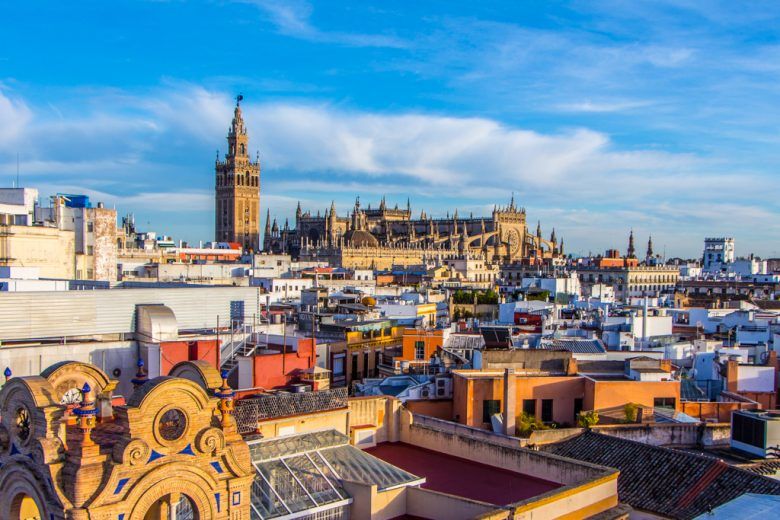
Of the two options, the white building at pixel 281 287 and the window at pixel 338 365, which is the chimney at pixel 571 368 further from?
the white building at pixel 281 287

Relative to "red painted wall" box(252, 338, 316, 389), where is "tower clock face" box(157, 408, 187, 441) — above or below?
above

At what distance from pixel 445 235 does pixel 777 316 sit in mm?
71817

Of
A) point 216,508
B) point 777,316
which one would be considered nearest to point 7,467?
point 216,508

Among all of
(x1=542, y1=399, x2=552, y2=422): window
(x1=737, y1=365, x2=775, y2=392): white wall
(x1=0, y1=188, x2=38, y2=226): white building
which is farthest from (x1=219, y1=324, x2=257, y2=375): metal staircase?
(x1=0, y1=188, x2=38, y2=226): white building

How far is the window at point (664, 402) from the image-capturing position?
17141 mm

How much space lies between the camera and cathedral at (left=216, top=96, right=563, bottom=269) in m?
94.5

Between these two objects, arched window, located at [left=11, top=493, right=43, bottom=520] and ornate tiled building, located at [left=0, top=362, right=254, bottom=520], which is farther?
arched window, located at [left=11, top=493, right=43, bottom=520]

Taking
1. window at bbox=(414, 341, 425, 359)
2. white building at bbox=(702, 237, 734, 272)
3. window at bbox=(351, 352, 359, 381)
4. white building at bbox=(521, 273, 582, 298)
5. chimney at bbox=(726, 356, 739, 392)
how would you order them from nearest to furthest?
chimney at bbox=(726, 356, 739, 392)
window at bbox=(414, 341, 425, 359)
window at bbox=(351, 352, 359, 381)
white building at bbox=(521, 273, 582, 298)
white building at bbox=(702, 237, 734, 272)

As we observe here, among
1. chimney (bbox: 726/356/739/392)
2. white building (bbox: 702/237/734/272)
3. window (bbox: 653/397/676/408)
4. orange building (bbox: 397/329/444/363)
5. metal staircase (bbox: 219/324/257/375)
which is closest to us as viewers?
metal staircase (bbox: 219/324/257/375)

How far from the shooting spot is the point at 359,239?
3585 inches

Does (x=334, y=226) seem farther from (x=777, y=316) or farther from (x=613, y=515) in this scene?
(x=613, y=515)

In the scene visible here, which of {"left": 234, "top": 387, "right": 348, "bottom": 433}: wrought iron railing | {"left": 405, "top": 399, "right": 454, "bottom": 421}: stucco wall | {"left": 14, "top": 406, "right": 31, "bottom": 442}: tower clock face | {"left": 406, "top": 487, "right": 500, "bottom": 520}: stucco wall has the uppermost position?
{"left": 14, "top": 406, "right": 31, "bottom": 442}: tower clock face

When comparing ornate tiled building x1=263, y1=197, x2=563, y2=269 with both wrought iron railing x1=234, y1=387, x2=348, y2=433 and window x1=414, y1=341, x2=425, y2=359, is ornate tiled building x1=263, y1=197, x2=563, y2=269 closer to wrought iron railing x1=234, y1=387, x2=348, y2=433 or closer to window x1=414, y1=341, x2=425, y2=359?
window x1=414, y1=341, x2=425, y2=359

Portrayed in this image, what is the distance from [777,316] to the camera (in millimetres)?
33438
